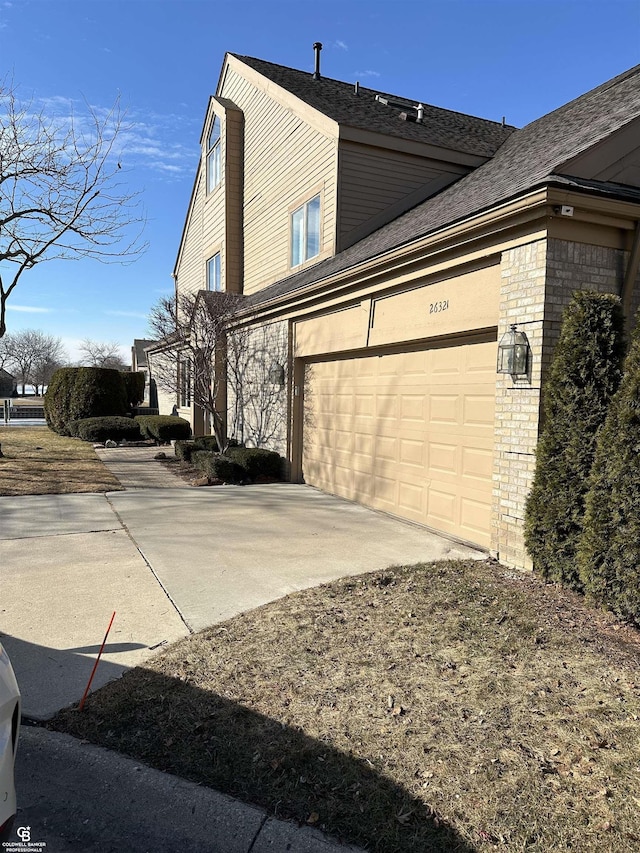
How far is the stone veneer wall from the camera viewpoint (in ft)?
18.2

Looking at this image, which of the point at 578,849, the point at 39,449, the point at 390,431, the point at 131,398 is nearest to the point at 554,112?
the point at 390,431

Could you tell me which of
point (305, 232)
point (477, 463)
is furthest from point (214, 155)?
point (477, 463)

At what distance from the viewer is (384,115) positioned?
1312 cm

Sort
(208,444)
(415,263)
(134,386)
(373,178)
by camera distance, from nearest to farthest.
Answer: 1. (415,263)
2. (373,178)
3. (208,444)
4. (134,386)

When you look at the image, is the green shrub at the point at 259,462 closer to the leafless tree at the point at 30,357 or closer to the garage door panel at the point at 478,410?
the garage door panel at the point at 478,410

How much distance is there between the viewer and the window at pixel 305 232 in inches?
504

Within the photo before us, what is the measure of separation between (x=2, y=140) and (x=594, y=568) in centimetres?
1314

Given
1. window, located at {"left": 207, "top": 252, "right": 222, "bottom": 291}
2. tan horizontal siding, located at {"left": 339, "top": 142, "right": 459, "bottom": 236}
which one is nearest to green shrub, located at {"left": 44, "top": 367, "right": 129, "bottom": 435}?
window, located at {"left": 207, "top": 252, "right": 222, "bottom": 291}

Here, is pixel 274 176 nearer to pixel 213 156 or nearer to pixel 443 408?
pixel 213 156

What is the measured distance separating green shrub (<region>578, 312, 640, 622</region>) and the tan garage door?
181cm

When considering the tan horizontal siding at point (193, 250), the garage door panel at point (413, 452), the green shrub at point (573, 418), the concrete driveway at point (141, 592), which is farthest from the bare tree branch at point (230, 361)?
the green shrub at point (573, 418)

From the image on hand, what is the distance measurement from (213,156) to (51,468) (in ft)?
37.7

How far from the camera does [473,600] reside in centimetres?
490

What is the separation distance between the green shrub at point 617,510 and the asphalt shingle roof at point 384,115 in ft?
30.4
